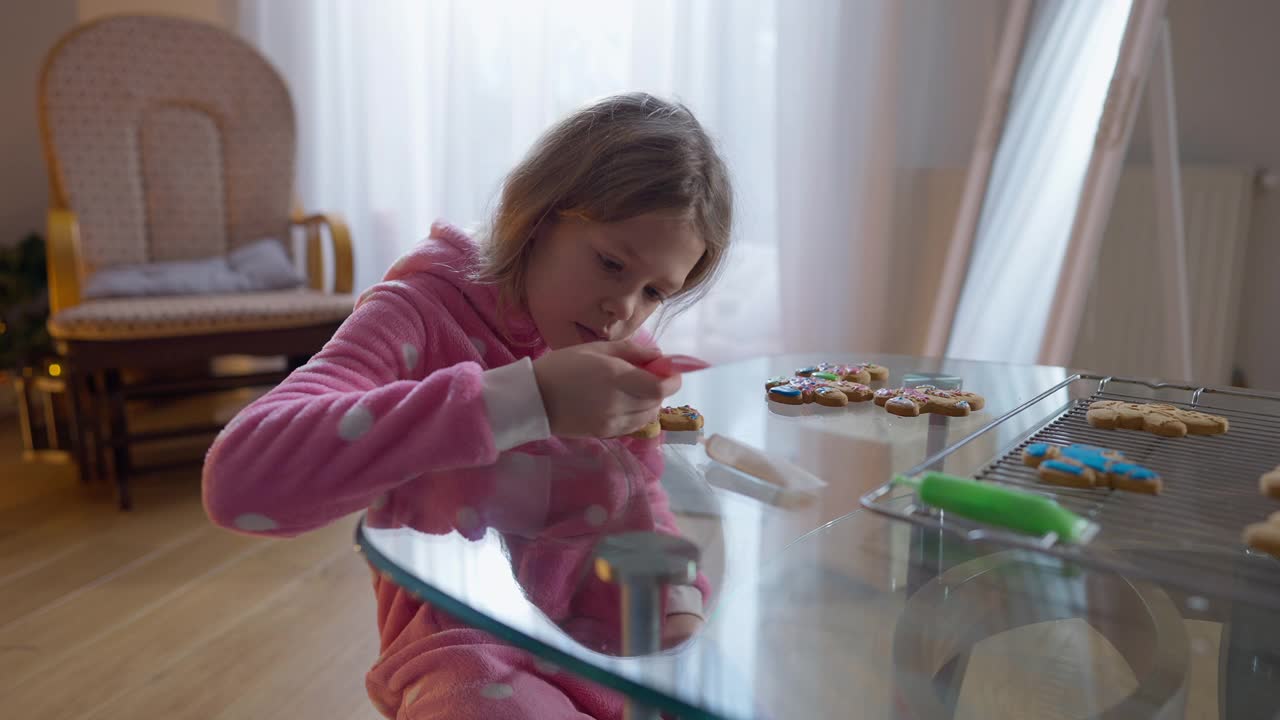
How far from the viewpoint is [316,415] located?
2.31 feet

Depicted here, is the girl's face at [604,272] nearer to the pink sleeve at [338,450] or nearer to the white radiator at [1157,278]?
the pink sleeve at [338,450]

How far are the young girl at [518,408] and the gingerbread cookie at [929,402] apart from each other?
25cm

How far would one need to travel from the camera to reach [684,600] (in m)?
0.54

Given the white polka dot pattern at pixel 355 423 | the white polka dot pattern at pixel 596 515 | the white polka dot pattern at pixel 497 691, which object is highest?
the white polka dot pattern at pixel 355 423

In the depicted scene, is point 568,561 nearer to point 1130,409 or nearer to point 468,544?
point 468,544

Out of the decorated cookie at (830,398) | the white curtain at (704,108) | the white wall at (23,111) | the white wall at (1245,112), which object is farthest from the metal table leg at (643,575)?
the white wall at (23,111)

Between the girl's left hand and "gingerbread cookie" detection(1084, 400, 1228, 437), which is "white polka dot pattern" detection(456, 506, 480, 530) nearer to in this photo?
Answer: the girl's left hand

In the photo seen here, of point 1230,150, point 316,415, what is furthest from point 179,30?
point 1230,150

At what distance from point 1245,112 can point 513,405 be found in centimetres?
211

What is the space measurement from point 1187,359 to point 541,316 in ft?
5.00

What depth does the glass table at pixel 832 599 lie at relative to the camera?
1.72 ft

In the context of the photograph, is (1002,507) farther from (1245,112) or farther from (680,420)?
(1245,112)

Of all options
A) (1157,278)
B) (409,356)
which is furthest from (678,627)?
(1157,278)

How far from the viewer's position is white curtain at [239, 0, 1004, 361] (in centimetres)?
237
